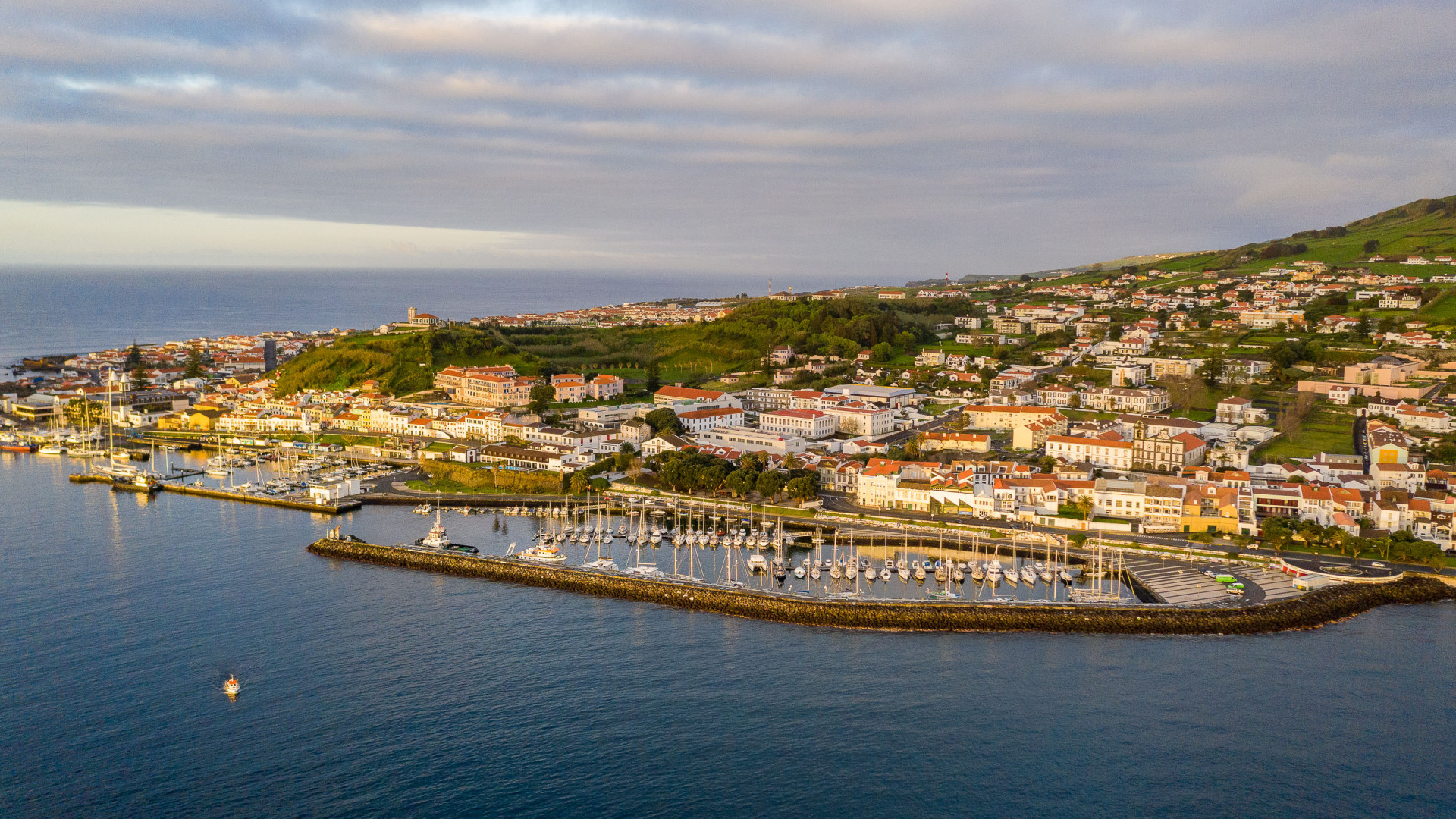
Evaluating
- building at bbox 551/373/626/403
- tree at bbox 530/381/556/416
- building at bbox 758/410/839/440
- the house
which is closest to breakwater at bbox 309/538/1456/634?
the house

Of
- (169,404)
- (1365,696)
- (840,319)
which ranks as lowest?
(1365,696)

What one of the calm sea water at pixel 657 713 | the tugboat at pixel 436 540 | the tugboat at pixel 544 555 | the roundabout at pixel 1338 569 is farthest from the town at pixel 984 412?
the calm sea water at pixel 657 713

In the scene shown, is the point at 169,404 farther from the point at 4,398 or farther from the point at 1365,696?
the point at 1365,696

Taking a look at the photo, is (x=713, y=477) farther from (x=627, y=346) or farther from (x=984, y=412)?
(x=627, y=346)

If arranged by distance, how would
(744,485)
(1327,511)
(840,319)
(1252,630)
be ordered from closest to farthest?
1. (1252,630)
2. (1327,511)
3. (744,485)
4. (840,319)

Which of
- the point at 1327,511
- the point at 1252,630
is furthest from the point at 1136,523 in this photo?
the point at 1252,630
